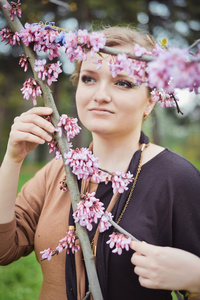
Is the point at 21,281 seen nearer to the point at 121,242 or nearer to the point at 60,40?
the point at 121,242

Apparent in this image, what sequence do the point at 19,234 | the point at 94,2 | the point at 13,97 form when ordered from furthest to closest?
1. the point at 13,97
2. the point at 94,2
3. the point at 19,234

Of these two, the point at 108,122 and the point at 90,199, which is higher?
the point at 108,122

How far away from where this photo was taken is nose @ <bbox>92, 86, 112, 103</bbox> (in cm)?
170

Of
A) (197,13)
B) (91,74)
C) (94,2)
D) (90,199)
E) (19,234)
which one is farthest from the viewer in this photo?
(197,13)

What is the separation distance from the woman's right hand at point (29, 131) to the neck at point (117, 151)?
1.91ft

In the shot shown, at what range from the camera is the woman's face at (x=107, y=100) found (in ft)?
5.67

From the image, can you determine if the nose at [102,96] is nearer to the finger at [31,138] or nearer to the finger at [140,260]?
the finger at [31,138]

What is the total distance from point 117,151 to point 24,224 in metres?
0.76

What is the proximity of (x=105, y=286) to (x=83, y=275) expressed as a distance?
0.43 ft

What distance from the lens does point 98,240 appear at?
1.71 meters

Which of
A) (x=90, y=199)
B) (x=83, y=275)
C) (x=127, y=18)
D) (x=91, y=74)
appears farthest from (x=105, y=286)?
(x=127, y=18)

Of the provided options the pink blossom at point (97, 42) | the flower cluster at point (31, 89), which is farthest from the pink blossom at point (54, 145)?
the pink blossom at point (97, 42)

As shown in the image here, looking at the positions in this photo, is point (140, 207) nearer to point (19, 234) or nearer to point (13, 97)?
point (19, 234)

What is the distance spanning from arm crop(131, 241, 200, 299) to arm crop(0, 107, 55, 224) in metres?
0.66
